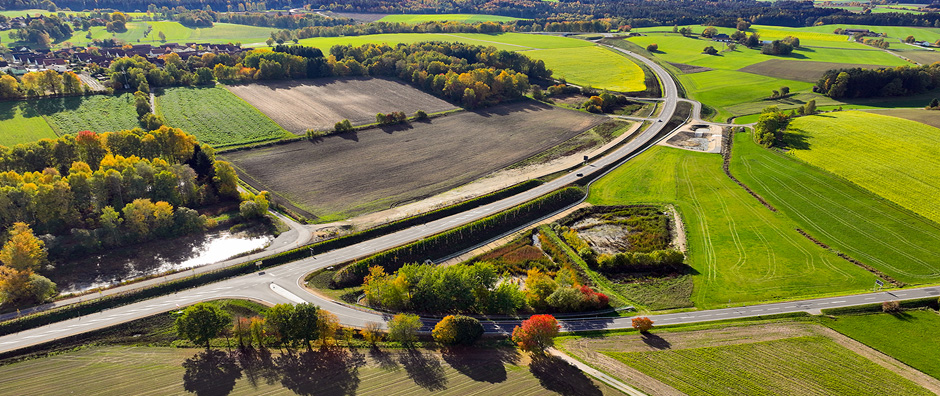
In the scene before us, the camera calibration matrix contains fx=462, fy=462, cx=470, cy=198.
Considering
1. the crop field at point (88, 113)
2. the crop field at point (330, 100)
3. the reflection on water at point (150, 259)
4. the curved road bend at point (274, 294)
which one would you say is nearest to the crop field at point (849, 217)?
the curved road bend at point (274, 294)

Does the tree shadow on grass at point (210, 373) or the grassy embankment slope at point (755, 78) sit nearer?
the tree shadow on grass at point (210, 373)

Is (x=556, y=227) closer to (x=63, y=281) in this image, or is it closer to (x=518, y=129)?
(x=518, y=129)

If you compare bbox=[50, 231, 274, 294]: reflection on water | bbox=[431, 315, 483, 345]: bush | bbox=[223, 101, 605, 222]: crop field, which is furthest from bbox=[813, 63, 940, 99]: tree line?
bbox=[50, 231, 274, 294]: reflection on water

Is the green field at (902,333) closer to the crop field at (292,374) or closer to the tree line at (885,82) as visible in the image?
the crop field at (292,374)

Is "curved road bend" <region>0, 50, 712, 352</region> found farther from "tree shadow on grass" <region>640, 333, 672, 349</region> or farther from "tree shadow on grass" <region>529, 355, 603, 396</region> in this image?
"tree shadow on grass" <region>529, 355, 603, 396</region>

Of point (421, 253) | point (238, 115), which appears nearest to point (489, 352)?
point (421, 253)
